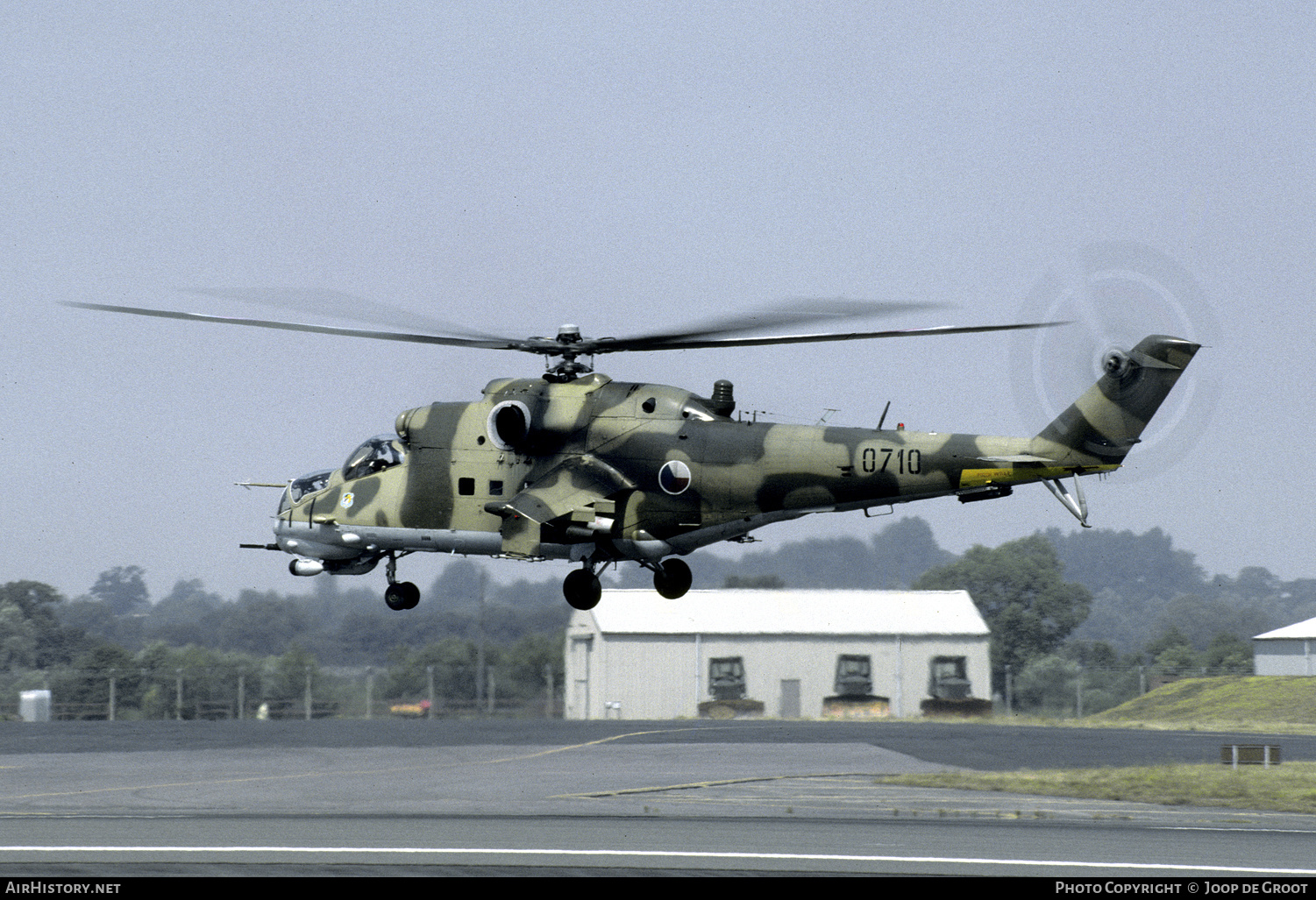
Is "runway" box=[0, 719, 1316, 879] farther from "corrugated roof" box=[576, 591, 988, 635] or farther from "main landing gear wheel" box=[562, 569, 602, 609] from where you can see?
"main landing gear wheel" box=[562, 569, 602, 609]

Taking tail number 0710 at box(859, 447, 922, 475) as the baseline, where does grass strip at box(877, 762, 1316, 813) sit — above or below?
below

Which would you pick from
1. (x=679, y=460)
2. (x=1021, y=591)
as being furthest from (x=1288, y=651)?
(x=679, y=460)

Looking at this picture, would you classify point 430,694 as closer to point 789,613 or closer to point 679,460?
point 789,613

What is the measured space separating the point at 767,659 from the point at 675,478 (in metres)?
79.9

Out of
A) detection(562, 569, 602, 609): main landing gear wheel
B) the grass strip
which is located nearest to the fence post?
the grass strip

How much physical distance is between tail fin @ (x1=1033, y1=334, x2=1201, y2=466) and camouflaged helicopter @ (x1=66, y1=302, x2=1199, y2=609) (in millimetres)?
24

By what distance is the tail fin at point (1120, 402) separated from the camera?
26594 millimetres

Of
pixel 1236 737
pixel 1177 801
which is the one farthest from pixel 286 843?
pixel 1236 737

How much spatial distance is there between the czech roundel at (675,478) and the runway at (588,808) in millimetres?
18323

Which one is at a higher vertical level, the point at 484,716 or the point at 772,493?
the point at 772,493

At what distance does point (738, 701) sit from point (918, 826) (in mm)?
51827

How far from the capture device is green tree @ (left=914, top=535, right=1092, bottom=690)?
161625 mm

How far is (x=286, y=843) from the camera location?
157 feet
